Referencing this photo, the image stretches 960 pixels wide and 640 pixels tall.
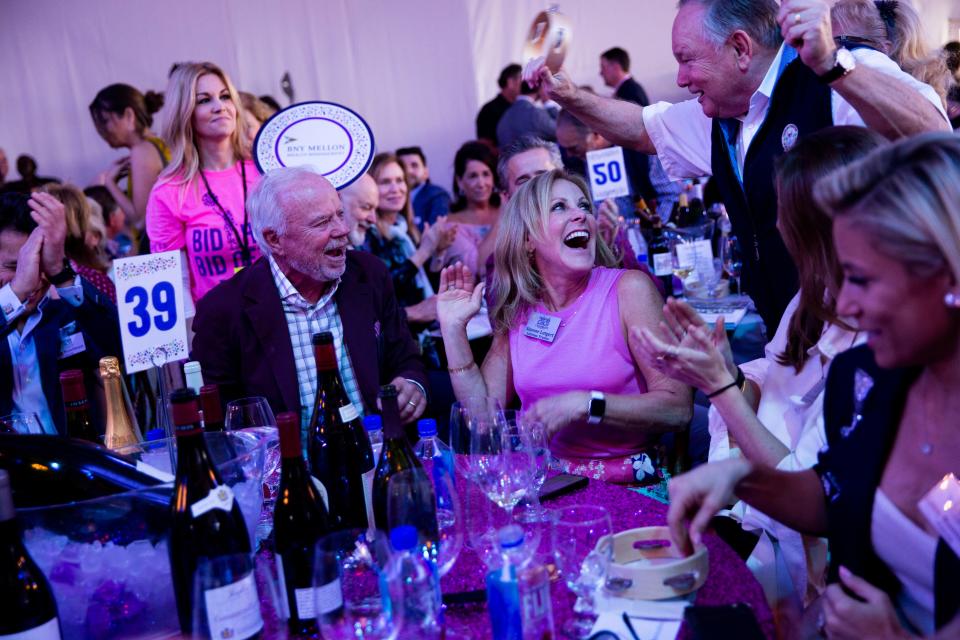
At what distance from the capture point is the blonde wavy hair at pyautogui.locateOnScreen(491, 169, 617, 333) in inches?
110

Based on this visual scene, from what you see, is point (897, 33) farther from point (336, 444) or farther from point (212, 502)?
point (212, 502)

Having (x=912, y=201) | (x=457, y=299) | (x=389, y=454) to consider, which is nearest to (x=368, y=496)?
(x=389, y=454)

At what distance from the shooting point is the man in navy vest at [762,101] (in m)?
Answer: 2.27

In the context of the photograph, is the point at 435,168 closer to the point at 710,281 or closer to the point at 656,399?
the point at 710,281

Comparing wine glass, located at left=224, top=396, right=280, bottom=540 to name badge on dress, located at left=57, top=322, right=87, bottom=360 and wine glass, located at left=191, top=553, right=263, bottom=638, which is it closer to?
wine glass, located at left=191, top=553, right=263, bottom=638

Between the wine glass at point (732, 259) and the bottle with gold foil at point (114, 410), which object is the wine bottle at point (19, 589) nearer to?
the bottle with gold foil at point (114, 410)

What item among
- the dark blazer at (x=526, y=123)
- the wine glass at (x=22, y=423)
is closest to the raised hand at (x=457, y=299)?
the wine glass at (x=22, y=423)

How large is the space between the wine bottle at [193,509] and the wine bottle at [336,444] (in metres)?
0.32

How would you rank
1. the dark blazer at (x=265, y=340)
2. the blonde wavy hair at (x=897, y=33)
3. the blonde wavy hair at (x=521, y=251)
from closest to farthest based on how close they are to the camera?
the dark blazer at (x=265, y=340) < the blonde wavy hair at (x=521, y=251) < the blonde wavy hair at (x=897, y=33)

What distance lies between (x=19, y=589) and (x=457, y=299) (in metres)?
1.54

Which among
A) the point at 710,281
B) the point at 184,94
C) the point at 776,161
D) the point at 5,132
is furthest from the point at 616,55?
the point at 776,161

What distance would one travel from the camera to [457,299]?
268cm

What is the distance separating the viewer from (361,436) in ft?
6.51

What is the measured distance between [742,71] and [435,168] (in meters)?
6.68
